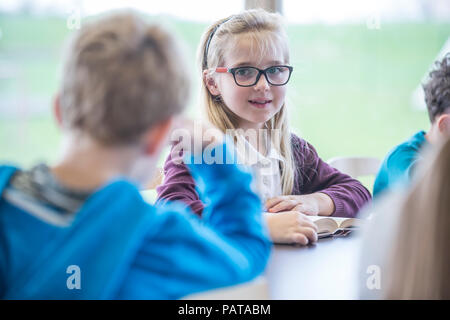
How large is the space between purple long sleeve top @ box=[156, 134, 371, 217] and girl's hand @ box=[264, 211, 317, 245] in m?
0.20

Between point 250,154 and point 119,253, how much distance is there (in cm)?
97

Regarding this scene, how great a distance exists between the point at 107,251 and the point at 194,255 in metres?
0.13

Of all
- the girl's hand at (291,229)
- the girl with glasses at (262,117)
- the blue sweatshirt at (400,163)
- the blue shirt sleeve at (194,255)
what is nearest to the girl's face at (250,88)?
the girl with glasses at (262,117)

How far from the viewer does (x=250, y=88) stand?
154cm

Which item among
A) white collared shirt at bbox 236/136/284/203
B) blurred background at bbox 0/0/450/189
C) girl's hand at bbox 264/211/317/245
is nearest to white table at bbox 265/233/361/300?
girl's hand at bbox 264/211/317/245

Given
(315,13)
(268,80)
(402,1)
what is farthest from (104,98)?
(315,13)

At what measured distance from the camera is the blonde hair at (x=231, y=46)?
1.57 metres

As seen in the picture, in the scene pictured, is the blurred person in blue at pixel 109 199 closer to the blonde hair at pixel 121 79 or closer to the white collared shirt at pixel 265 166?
the blonde hair at pixel 121 79

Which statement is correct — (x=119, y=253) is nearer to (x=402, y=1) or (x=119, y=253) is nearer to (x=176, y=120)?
(x=176, y=120)

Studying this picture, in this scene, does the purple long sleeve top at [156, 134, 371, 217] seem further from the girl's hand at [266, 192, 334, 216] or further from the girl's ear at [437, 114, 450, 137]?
the girl's ear at [437, 114, 450, 137]

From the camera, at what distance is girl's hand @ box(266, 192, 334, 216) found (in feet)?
4.52

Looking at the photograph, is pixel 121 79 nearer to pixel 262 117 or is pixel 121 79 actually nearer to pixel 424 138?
pixel 262 117

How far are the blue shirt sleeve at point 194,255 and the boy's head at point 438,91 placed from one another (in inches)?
34.7

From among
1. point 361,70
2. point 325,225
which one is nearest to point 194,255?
point 325,225
